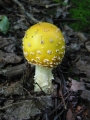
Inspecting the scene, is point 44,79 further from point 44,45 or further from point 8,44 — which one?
point 8,44

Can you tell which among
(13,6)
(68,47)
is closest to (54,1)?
(13,6)

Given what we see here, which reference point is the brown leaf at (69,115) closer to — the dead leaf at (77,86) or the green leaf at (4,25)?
the dead leaf at (77,86)

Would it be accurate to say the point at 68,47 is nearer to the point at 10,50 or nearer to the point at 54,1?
the point at 10,50

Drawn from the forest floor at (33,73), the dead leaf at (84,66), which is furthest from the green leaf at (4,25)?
the dead leaf at (84,66)

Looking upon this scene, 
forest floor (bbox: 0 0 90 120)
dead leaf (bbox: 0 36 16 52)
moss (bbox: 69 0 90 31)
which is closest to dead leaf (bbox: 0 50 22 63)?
forest floor (bbox: 0 0 90 120)

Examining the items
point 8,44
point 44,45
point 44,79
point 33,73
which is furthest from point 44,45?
point 8,44

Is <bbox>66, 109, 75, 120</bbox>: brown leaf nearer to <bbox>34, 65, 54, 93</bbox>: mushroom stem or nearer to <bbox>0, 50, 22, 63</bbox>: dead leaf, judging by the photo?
<bbox>34, 65, 54, 93</bbox>: mushroom stem
